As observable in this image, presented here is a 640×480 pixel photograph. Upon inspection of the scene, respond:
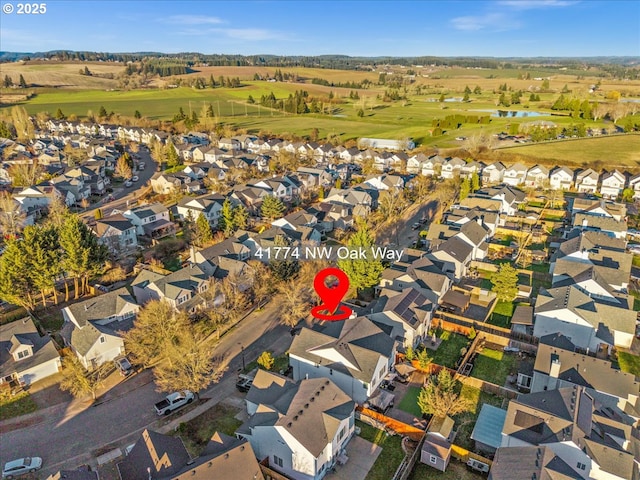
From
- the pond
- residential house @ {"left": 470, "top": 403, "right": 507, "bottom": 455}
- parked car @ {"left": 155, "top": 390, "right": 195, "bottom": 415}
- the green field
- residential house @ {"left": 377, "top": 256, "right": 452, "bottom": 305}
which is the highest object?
the pond

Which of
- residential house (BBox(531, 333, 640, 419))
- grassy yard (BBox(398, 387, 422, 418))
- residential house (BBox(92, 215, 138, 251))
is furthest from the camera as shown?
residential house (BBox(92, 215, 138, 251))

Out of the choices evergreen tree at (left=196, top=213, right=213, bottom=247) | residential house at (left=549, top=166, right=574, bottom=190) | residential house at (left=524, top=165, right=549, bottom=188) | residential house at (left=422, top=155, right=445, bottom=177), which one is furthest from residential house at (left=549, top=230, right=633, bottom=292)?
evergreen tree at (left=196, top=213, right=213, bottom=247)

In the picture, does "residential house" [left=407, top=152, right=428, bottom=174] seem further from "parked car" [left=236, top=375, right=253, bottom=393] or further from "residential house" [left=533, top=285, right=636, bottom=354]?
"parked car" [left=236, top=375, right=253, bottom=393]

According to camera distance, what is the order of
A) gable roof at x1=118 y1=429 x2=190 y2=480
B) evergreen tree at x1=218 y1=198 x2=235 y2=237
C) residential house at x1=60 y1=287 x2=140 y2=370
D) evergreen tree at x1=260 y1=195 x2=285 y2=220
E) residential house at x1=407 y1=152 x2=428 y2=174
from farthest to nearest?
residential house at x1=407 y1=152 x2=428 y2=174 < evergreen tree at x1=260 y1=195 x2=285 y2=220 < evergreen tree at x1=218 y1=198 x2=235 y2=237 < residential house at x1=60 y1=287 x2=140 y2=370 < gable roof at x1=118 y1=429 x2=190 y2=480

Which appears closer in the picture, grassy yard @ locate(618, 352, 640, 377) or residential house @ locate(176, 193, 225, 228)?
grassy yard @ locate(618, 352, 640, 377)

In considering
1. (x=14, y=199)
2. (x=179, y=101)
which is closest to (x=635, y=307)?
(x=14, y=199)

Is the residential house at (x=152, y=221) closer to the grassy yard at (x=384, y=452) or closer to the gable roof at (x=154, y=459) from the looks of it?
the gable roof at (x=154, y=459)

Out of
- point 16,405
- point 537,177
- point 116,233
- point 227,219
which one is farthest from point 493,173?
point 16,405

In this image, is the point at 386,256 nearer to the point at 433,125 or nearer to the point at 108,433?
the point at 108,433
